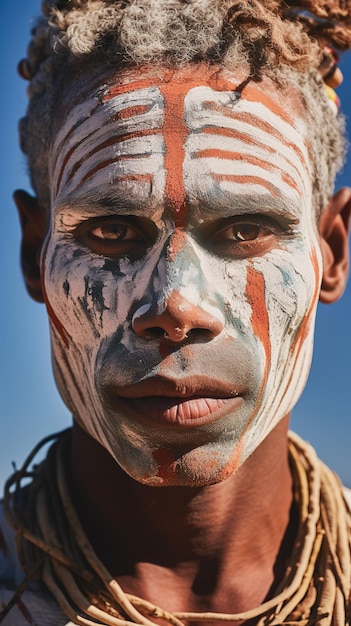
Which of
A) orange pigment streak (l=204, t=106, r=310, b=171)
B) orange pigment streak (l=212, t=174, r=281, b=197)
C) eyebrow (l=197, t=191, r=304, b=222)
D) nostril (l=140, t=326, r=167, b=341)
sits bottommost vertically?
nostril (l=140, t=326, r=167, b=341)

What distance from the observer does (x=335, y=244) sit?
3.06 metres

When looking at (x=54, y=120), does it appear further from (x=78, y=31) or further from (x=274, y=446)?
(x=274, y=446)

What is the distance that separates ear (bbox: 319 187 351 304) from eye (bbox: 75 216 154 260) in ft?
2.54

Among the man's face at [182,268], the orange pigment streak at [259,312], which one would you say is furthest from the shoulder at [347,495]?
the orange pigment streak at [259,312]

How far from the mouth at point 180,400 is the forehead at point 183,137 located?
1.58 feet

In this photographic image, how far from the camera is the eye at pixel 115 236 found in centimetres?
245

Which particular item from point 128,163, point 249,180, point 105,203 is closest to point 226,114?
point 249,180

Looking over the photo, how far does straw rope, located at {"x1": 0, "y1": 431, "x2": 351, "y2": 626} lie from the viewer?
255 cm

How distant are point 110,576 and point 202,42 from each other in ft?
5.13

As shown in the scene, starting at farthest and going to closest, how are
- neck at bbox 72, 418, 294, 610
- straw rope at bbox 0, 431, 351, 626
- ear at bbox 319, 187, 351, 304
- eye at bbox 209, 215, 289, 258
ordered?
ear at bbox 319, 187, 351, 304
neck at bbox 72, 418, 294, 610
straw rope at bbox 0, 431, 351, 626
eye at bbox 209, 215, 289, 258

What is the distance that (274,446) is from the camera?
2.83m

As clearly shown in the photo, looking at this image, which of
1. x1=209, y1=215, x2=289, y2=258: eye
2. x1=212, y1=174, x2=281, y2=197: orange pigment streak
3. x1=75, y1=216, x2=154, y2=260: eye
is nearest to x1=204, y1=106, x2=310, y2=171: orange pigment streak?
x1=212, y1=174, x2=281, y2=197: orange pigment streak

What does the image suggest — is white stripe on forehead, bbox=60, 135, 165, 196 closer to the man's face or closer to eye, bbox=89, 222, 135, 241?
the man's face

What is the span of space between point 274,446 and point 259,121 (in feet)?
3.33
